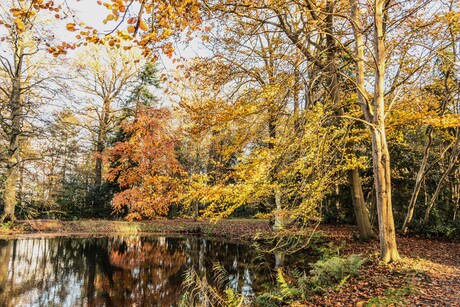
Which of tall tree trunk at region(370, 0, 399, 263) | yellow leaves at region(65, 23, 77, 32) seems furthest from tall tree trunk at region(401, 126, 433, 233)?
yellow leaves at region(65, 23, 77, 32)

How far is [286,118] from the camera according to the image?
11.2 meters

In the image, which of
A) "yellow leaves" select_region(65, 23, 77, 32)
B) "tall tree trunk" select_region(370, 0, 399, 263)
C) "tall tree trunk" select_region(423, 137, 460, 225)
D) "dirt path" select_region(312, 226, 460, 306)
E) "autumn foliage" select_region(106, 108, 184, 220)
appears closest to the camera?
"yellow leaves" select_region(65, 23, 77, 32)

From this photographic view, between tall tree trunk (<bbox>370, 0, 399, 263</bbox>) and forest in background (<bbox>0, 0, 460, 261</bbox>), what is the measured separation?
0.02 meters

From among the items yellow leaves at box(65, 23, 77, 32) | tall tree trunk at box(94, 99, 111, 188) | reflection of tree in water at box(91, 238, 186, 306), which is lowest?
reflection of tree in water at box(91, 238, 186, 306)

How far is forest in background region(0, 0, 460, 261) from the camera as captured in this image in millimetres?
6480

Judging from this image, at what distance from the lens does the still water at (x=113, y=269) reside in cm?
730

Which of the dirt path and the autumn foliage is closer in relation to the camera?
Result: the dirt path

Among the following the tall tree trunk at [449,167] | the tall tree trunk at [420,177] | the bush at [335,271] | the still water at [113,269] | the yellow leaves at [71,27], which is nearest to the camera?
the yellow leaves at [71,27]

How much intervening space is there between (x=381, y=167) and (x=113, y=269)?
8.92 meters

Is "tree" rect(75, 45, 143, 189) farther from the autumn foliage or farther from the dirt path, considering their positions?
the dirt path

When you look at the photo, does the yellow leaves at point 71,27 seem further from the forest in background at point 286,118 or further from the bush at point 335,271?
the bush at point 335,271

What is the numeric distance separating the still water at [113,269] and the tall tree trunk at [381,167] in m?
3.41

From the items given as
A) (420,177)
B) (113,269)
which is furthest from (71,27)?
(420,177)

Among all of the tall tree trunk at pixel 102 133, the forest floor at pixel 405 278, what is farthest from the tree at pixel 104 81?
the forest floor at pixel 405 278
